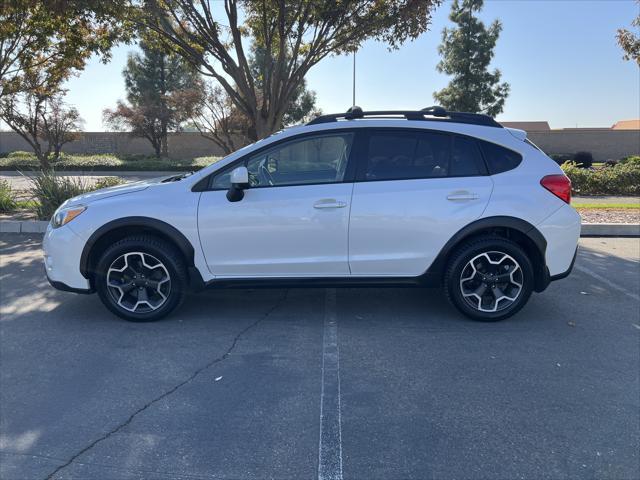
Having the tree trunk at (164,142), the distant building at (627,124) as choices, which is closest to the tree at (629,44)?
the tree trunk at (164,142)

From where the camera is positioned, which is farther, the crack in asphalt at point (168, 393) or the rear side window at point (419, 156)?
the rear side window at point (419, 156)

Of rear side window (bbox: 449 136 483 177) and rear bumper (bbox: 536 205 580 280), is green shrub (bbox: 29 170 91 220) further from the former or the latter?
rear bumper (bbox: 536 205 580 280)

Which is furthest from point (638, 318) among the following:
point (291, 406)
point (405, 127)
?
point (291, 406)

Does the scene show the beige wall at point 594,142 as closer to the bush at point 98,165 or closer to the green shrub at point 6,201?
the bush at point 98,165

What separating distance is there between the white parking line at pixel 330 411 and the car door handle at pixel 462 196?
60.1 inches

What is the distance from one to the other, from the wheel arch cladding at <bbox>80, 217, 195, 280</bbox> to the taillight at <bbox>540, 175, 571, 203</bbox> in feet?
10.4

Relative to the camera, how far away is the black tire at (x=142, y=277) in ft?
14.9

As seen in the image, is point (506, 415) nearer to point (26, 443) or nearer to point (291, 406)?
point (291, 406)

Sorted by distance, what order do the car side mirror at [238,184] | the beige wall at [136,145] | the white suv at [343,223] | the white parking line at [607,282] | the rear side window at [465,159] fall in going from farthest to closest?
the beige wall at [136,145], the white parking line at [607,282], the rear side window at [465,159], the white suv at [343,223], the car side mirror at [238,184]

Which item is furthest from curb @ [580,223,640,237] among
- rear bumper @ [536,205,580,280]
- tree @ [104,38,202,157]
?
tree @ [104,38,202,157]

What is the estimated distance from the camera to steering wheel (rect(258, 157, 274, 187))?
4586 mm

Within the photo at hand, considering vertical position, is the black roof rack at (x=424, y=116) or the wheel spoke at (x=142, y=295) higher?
the black roof rack at (x=424, y=116)

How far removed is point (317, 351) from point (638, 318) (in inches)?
123

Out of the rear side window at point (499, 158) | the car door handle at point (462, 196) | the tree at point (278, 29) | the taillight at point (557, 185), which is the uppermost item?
the tree at point (278, 29)
